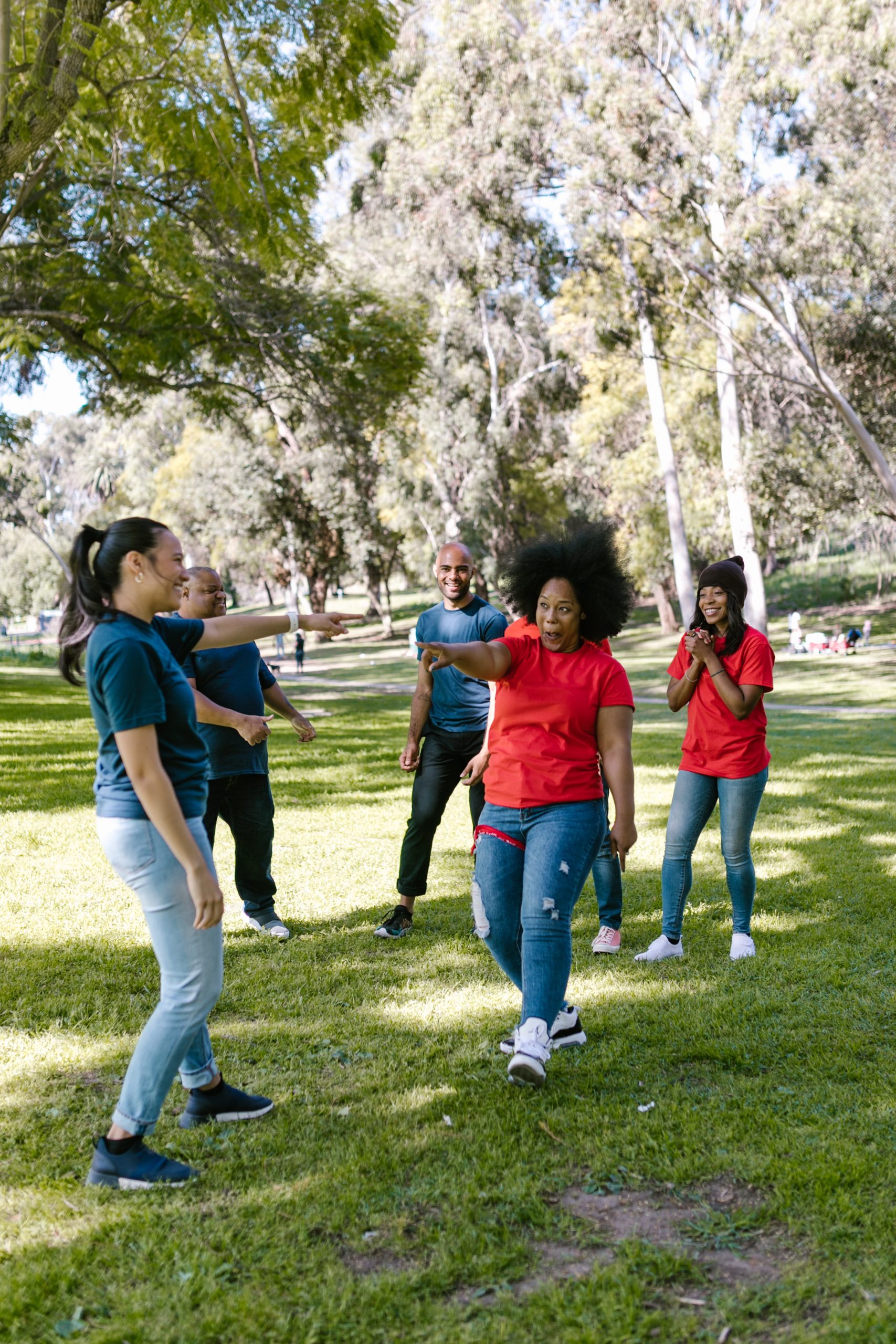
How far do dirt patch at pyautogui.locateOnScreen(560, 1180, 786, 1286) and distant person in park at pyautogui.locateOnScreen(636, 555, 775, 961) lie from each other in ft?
7.30

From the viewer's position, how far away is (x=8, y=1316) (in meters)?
2.76

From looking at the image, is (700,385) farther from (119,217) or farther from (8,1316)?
(8,1316)

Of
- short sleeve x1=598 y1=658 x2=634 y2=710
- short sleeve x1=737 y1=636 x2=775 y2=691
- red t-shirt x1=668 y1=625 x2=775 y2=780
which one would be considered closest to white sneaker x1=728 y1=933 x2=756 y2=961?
red t-shirt x1=668 y1=625 x2=775 y2=780

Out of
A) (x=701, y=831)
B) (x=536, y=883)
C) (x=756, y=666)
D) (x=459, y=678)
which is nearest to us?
(x=536, y=883)

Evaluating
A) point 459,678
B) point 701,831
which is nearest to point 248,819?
point 459,678

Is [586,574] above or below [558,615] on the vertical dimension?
above

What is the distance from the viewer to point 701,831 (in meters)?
5.56

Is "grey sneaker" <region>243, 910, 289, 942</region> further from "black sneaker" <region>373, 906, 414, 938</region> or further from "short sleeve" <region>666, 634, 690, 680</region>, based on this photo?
"short sleeve" <region>666, 634, 690, 680</region>

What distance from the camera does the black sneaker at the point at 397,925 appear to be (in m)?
5.98

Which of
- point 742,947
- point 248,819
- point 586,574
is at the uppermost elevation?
point 586,574

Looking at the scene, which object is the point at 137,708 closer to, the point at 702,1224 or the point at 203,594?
the point at 702,1224

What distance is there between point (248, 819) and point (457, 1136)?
2.52m

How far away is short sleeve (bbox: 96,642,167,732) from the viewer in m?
3.12

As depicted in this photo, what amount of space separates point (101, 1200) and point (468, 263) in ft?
98.1
